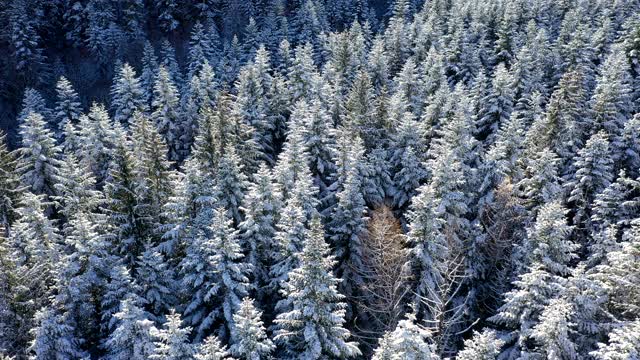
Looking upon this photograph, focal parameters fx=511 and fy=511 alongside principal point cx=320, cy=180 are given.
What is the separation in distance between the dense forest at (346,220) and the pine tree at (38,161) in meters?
0.15

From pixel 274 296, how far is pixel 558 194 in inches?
732

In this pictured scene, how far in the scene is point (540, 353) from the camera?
21.4m

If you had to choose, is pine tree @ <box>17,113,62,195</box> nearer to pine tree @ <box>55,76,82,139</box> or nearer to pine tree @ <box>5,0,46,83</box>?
pine tree @ <box>55,76,82,139</box>

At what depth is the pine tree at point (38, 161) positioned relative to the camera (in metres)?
38.3

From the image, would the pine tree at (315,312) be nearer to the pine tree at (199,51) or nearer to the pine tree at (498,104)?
the pine tree at (498,104)

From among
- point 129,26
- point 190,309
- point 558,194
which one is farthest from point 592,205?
point 129,26

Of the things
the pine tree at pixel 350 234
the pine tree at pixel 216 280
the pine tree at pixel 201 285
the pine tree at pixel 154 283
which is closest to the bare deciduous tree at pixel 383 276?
the pine tree at pixel 350 234

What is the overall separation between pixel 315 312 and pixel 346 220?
8.91m

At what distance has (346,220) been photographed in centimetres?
3012

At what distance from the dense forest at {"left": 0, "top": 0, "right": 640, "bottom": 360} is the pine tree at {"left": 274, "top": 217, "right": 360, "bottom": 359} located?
96 millimetres

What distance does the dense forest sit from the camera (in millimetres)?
22266

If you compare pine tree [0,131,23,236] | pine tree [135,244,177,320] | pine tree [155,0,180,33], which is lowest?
pine tree [135,244,177,320]

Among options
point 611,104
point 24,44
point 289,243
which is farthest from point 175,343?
point 24,44

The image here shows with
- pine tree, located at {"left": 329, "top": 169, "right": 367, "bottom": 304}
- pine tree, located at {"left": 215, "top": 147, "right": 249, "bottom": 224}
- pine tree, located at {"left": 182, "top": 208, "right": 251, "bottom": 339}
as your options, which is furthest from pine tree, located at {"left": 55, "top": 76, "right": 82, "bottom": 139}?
pine tree, located at {"left": 329, "top": 169, "right": 367, "bottom": 304}
